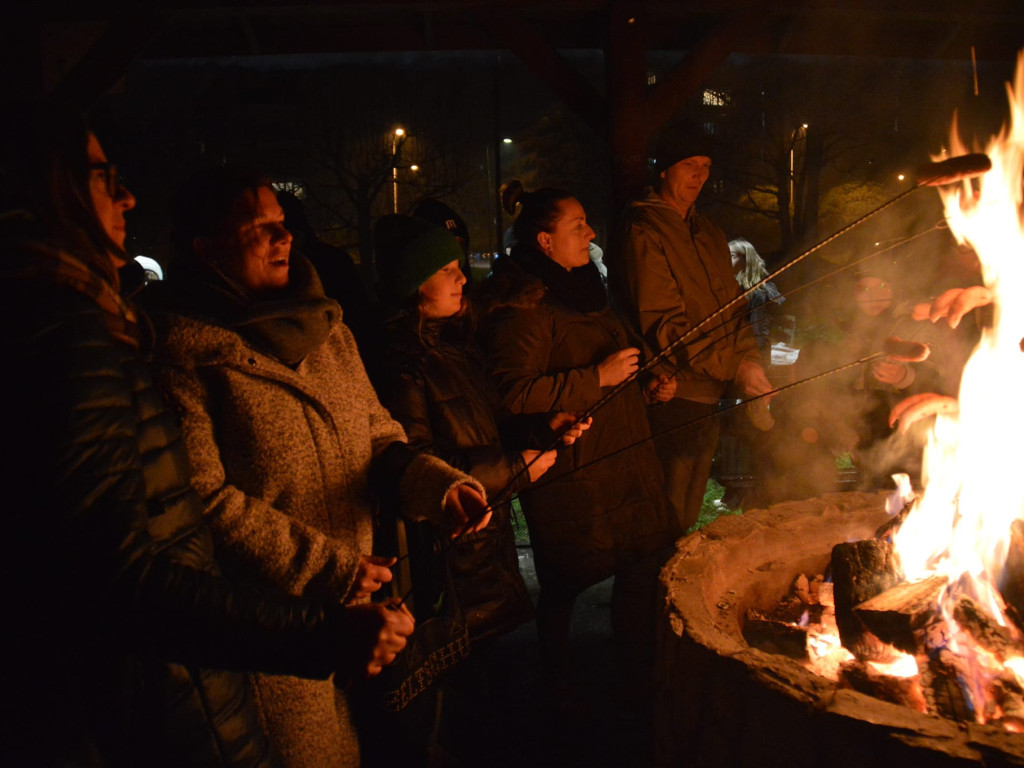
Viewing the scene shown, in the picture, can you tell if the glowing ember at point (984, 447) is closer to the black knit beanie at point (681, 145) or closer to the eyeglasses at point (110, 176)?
the black knit beanie at point (681, 145)

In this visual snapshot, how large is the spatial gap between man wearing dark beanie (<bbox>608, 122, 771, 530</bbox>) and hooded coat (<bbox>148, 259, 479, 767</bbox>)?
1.92 meters

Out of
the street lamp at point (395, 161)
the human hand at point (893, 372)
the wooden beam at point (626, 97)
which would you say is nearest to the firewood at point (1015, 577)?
the human hand at point (893, 372)

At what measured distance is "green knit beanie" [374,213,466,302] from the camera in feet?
9.09

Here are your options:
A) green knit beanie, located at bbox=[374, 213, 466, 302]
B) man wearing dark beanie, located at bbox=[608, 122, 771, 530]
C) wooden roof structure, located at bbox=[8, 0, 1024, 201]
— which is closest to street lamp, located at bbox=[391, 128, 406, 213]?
wooden roof structure, located at bbox=[8, 0, 1024, 201]

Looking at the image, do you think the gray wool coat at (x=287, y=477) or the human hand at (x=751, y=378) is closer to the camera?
the gray wool coat at (x=287, y=477)

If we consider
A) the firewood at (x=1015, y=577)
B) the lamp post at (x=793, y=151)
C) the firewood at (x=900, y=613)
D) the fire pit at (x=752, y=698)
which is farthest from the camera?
the lamp post at (x=793, y=151)

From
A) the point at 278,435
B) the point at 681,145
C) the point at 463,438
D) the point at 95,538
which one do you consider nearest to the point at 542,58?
the point at 681,145

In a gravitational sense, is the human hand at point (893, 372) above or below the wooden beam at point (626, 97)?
below

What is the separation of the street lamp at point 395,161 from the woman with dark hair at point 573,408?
20.2m

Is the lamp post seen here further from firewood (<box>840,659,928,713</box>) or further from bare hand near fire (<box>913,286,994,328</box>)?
firewood (<box>840,659,928,713</box>)

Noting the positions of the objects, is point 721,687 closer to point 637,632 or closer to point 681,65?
point 637,632

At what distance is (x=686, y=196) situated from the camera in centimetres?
396

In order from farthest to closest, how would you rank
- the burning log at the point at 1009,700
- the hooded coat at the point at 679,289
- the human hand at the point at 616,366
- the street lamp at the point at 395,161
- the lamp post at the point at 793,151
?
the street lamp at the point at 395,161
the lamp post at the point at 793,151
the hooded coat at the point at 679,289
the human hand at the point at 616,366
the burning log at the point at 1009,700

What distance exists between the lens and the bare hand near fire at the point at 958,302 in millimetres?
3453
